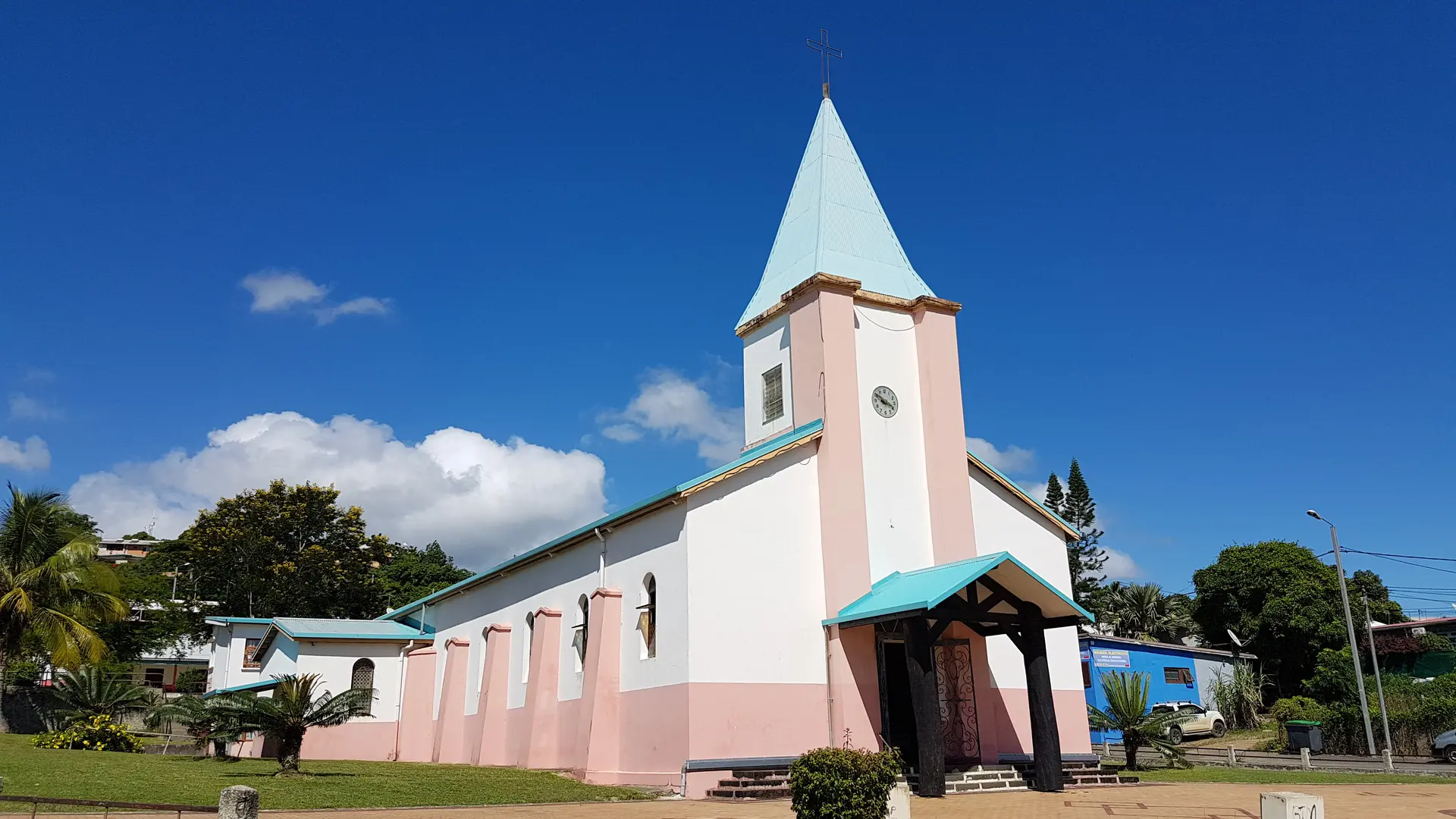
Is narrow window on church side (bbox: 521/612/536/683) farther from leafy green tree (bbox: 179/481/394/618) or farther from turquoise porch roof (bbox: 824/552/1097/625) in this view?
leafy green tree (bbox: 179/481/394/618)

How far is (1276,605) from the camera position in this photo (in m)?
47.7

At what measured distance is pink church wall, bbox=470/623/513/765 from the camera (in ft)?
91.0

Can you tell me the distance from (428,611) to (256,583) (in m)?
18.1

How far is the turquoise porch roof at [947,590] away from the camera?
1816 centimetres

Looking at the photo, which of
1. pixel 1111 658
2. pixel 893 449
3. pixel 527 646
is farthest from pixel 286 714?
pixel 1111 658

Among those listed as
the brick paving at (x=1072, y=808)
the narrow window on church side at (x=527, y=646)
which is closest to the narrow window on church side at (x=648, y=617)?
the brick paving at (x=1072, y=808)

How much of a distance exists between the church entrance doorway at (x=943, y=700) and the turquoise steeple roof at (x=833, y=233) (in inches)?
327

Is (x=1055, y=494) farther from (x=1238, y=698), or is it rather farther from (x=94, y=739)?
(x=94, y=739)

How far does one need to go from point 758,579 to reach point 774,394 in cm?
578

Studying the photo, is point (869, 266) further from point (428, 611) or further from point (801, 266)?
A: point (428, 611)

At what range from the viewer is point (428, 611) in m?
36.6

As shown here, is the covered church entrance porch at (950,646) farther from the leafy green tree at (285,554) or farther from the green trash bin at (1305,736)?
the leafy green tree at (285,554)

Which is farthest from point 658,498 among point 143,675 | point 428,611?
point 143,675

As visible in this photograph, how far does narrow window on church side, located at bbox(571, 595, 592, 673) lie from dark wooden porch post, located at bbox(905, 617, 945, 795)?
28.4ft
